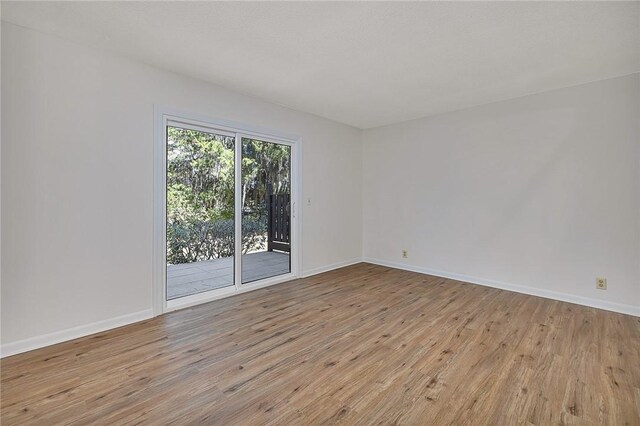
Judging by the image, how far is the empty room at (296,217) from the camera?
188cm

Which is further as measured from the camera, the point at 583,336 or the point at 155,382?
the point at 583,336

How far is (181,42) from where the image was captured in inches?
95.5

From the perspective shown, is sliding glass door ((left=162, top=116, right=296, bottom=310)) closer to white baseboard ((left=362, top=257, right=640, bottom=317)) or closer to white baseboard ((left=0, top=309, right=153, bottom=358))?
white baseboard ((left=0, top=309, right=153, bottom=358))

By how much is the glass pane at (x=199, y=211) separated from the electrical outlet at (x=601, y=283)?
415 cm

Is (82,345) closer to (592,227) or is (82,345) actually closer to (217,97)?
(217,97)

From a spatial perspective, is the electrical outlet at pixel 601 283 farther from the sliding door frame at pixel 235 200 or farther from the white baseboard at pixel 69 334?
the white baseboard at pixel 69 334

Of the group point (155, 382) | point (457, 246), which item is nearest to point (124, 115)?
point (155, 382)

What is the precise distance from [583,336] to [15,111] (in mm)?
4927

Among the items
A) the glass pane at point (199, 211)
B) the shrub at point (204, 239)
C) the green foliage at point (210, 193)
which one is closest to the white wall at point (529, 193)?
the green foliage at point (210, 193)

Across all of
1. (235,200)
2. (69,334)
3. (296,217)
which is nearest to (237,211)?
(235,200)

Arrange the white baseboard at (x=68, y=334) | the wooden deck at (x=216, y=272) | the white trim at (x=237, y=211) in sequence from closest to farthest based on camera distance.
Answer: the white baseboard at (x=68, y=334), the wooden deck at (x=216, y=272), the white trim at (x=237, y=211)

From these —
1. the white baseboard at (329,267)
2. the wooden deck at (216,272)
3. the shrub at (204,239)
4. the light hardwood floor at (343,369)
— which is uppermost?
the shrub at (204,239)

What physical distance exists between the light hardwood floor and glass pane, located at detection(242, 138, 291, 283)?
887 millimetres

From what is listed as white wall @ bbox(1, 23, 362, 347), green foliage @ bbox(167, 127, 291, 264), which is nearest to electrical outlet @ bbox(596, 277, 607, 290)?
green foliage @ bbox(167, 127, 291, 264)
